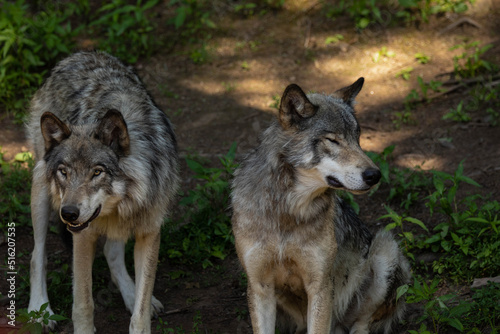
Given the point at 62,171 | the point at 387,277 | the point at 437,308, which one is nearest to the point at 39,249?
the point at 62,171

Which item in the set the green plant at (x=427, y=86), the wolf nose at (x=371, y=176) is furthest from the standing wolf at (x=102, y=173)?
the green plant at (x=427, y=86)

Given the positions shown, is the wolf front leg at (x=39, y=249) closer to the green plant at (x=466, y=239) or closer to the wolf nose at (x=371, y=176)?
the wolf nose at (x=371, y=176)

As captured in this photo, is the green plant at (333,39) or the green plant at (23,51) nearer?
the green plant at (23,51)

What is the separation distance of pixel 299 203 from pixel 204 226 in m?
2.28

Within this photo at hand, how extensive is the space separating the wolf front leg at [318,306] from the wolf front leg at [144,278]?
1367 millimetres

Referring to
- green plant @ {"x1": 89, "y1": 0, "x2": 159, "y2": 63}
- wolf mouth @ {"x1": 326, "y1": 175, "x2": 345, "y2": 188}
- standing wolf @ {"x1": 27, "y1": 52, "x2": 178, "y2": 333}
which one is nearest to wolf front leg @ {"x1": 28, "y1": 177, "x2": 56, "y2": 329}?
standing wolf @ {"x1": 27, "y1": 52, "x2": 178, "y2": 333}

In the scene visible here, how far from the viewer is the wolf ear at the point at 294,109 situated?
4082 millimetres

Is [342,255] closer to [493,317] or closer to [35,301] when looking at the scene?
[493,317]

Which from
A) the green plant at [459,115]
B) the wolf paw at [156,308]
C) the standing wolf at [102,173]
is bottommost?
the green plant at [459,115]

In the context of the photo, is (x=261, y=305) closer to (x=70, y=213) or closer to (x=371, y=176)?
(x=371, y=176)

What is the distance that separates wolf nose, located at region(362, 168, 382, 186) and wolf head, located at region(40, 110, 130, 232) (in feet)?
6.01

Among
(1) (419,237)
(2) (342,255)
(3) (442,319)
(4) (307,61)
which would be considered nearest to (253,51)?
(4) (307,61)

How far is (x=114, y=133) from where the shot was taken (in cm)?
450

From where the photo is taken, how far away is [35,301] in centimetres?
537
